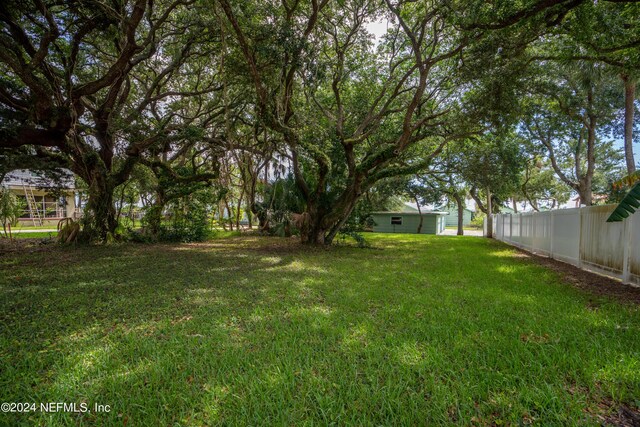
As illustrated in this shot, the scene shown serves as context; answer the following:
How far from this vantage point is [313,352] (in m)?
2.63

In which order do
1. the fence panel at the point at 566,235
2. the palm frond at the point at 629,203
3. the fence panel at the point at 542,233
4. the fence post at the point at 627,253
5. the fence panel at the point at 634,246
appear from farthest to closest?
the fence panel at the point at 542,233, the fence panel at the point at 566,235, the fence post at the point at 627,253, the fence panel at the point at 634,246, the palm frond at the point at 629,203

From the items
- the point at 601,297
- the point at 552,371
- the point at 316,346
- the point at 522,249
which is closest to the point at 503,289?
the point at 601,297

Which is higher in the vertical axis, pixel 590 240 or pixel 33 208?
pixel 33 208

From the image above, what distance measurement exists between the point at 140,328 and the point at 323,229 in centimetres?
771

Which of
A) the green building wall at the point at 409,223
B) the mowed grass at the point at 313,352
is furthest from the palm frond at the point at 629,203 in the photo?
the green building wall at the point at 409,223

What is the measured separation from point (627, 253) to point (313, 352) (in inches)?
243

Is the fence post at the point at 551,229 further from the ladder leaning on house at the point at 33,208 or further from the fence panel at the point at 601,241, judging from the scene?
the ladder leaning on house at the point at 33,208

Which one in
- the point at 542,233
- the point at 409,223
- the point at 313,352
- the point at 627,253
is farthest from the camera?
the point at 409,223

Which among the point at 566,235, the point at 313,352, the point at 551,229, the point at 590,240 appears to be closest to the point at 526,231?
the point at 551,229

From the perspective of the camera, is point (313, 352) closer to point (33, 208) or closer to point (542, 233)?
point (542, 233)

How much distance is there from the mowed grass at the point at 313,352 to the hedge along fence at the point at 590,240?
1.28 metres

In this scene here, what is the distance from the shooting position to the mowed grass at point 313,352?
74.8 inches

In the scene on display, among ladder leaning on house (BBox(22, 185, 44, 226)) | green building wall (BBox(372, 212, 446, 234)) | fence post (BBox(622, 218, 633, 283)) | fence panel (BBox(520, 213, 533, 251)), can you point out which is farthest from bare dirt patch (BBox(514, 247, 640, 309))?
ladder leaning on house (BBox(22, 185, 44, 226))

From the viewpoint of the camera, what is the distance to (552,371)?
2.31m
